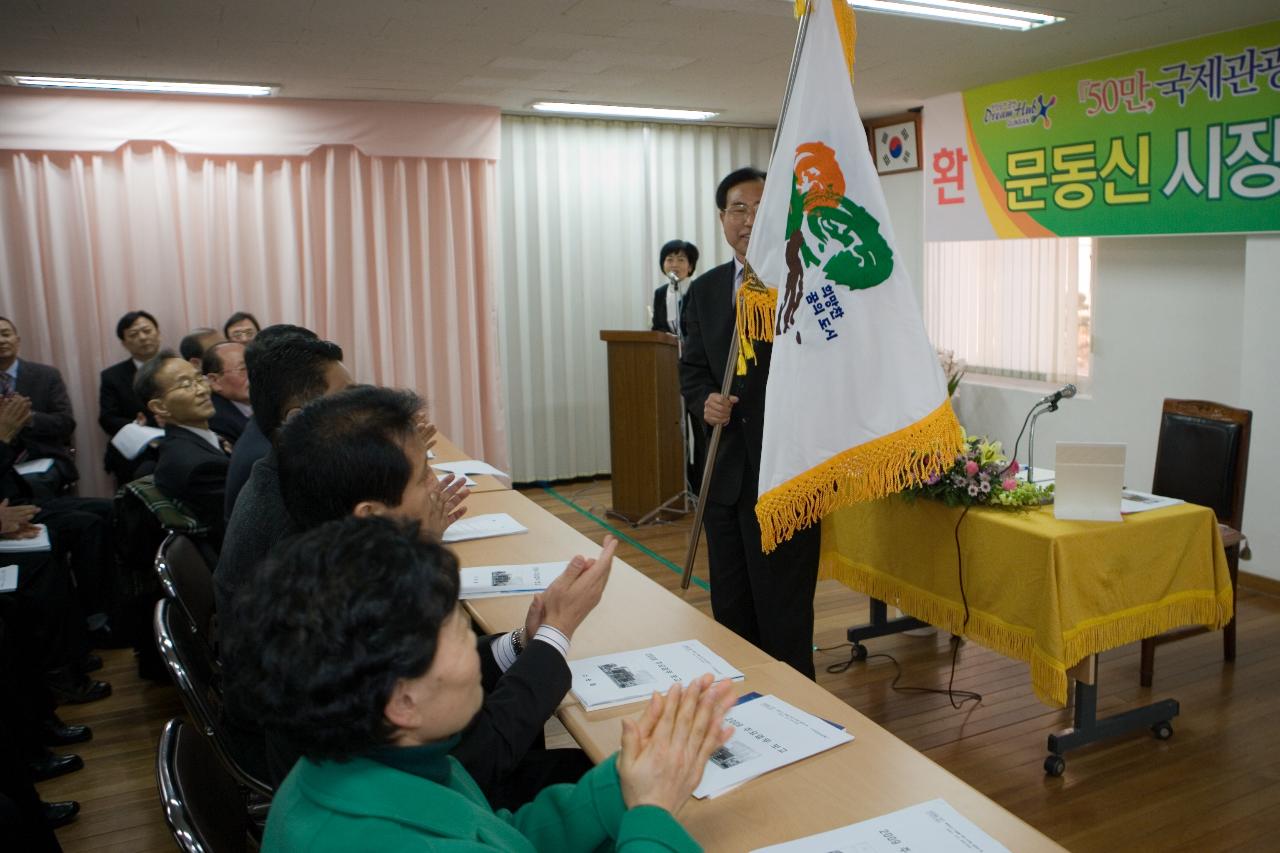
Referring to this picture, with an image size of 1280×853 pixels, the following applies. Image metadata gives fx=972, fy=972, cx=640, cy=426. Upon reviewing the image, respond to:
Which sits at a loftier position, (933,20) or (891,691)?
(933,20)

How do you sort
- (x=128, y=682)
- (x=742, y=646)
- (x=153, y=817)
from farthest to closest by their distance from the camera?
(x=128, y=682)
(x=153, y=817)
(x=742, y=646)

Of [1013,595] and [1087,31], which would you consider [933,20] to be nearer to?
[1087,31]

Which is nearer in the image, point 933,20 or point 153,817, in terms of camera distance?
point 153,817

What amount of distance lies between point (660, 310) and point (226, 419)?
327 centimetres

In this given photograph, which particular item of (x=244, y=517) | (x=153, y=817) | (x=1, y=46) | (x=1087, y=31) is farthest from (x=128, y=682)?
(x=1087, y=31)

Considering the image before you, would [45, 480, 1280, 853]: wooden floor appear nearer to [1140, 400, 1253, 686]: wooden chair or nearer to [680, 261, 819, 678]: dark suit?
[1140, 400, 1253, 686]: wooden chair

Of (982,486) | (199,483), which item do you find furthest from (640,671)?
(199,483)

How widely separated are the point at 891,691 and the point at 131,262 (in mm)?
4915

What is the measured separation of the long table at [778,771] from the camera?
49.6 inches

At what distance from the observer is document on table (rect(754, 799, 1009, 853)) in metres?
1.19

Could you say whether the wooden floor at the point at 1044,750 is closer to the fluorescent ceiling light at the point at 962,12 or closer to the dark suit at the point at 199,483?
the dark suit at the point at 199,483

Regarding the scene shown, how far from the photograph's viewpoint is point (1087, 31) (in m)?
4.28

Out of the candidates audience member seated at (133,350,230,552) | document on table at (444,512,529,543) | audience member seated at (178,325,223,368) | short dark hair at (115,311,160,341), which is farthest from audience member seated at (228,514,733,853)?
short dark hair at (115,311,160,341)

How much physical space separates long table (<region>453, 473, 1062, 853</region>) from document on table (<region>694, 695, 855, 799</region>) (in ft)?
0.05
